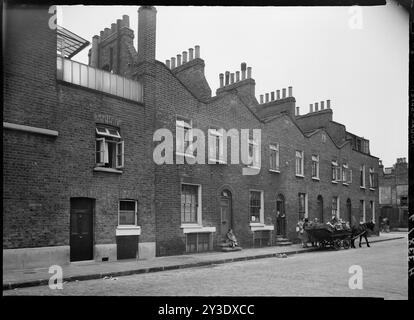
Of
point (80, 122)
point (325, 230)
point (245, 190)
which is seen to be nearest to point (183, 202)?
point (245, 190)

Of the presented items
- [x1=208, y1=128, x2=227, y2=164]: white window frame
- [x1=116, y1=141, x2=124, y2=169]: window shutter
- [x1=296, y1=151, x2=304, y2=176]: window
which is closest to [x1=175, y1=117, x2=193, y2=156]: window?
[x1=208, y1=128, x2=227, y2=164]: white window frame

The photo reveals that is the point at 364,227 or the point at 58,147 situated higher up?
the point at 58,147

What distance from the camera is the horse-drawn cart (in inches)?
721

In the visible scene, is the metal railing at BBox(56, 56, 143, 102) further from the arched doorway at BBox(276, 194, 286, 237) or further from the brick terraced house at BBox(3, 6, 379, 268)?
the arched doorway at BBox(276, 194, 286, 237)

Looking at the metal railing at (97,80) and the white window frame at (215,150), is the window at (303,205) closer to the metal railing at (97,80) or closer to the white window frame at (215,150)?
the white window frame at (215,150)

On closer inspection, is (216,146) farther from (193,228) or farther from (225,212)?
(193,228)

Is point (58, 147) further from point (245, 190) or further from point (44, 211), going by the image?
point (245, 190)

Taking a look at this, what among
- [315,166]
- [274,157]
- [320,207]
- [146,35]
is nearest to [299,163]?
[315,166]

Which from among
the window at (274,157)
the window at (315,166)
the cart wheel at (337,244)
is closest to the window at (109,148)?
the window at (274,157)

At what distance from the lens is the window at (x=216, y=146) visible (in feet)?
57.9

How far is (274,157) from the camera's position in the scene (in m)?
21.5

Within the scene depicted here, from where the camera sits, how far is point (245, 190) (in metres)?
19.3

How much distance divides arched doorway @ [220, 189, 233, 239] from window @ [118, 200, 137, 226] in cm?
478
